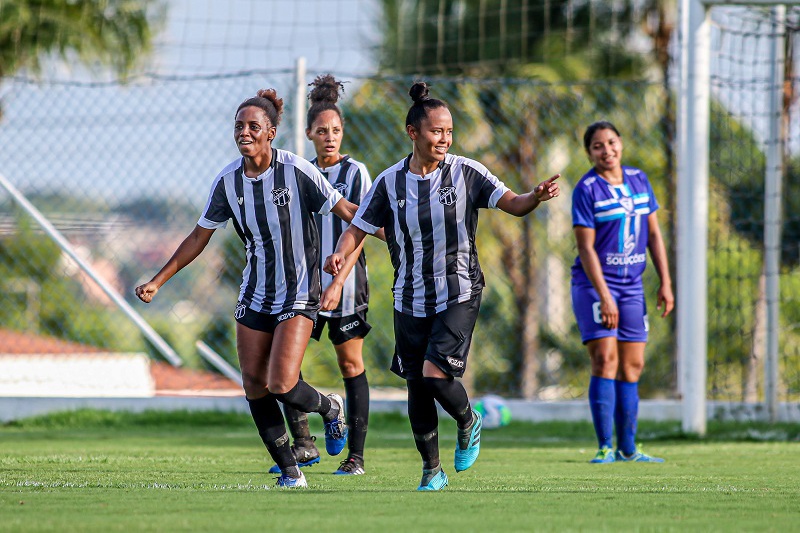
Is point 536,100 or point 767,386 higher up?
point 536,100

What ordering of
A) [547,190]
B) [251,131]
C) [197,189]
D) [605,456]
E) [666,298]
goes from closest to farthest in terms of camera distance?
1. [547,190]
2. [251,131]
3. [605,456]
4. [666,298]
5. [197,189]

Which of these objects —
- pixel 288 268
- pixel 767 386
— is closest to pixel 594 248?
pixel 288 268

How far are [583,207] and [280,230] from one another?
236 cm

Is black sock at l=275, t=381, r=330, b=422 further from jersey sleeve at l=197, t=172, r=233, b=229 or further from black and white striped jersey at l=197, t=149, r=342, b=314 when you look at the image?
jersey sleeve at l=197, t=172, r=233, b=229

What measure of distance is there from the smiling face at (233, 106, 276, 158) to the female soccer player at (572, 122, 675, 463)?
239 cm

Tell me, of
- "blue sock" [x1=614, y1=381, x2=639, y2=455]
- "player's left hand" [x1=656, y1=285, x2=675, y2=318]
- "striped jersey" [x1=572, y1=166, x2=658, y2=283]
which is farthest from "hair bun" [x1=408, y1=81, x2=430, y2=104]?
"blue sock" [x1=614, y1=381, x2=639, y2=455]

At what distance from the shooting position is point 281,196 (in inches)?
241

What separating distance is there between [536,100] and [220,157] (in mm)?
3877

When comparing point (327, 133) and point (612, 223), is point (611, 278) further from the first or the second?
point (327, 133)

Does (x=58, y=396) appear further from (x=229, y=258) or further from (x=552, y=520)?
(x=552, y=520)

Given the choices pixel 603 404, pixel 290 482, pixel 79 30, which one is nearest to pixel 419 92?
pixel 290 482

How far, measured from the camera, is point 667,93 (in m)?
11.6

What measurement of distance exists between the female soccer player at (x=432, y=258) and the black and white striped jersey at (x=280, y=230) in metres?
0.31

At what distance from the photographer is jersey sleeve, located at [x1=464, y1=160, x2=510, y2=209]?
5.85m
